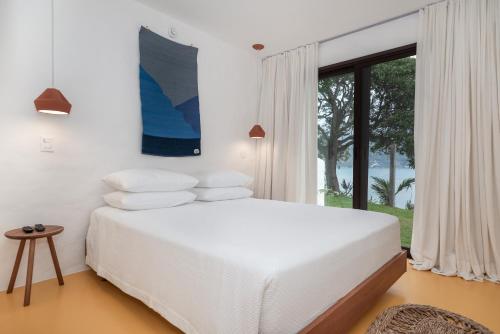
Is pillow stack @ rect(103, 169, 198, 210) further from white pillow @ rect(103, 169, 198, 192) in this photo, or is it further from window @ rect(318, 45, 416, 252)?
window @ rect(318, 45, 416, 252)

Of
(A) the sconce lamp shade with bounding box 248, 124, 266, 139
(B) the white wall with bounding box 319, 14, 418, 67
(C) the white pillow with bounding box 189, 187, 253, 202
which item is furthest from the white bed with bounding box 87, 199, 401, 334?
(B) the white wall with bounding box 319, 14, 418, 67

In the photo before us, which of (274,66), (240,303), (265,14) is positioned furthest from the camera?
(274,66)

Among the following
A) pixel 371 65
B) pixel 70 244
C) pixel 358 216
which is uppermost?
pixel 371 65

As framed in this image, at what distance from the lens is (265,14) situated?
3.06 metres

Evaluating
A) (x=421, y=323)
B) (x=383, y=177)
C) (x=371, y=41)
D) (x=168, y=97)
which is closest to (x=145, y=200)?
(x=168, y=97)

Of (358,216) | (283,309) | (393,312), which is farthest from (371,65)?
(283,309)

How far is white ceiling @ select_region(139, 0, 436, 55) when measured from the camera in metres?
2.85

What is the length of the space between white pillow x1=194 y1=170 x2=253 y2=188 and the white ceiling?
5.74 ft

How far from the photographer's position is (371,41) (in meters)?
3.34

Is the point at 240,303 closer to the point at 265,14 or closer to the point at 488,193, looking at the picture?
the point at 488,193

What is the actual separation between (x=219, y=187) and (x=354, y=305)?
1.91 meters

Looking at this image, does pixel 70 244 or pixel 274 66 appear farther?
pixel 274 66

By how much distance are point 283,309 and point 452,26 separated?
10.0ft

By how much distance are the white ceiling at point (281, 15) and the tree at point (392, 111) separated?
0.59 metres
